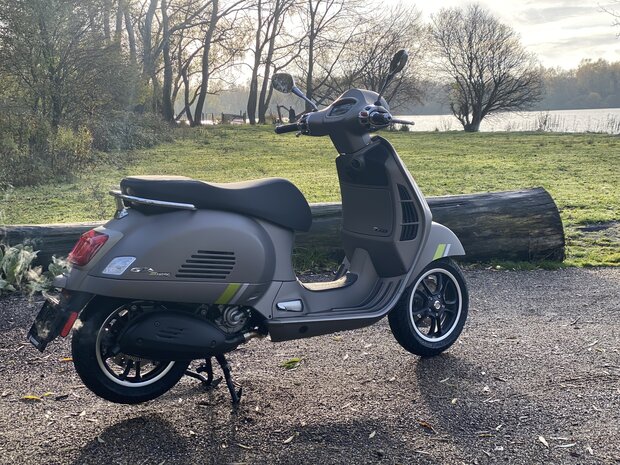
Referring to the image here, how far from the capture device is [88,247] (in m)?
3.07

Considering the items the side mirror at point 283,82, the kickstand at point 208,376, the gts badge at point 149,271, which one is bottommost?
the kickstand at point 208,376

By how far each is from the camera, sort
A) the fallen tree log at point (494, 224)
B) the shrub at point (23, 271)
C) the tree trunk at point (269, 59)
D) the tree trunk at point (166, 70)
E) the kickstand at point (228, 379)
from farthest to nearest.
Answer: the tree trunk at point (269, 59)
the tree trunk at point (166, 70)
the fallen tree log at point (494, 224)
the shrub at point (23, 271)
the kickstand at point (228, 379)

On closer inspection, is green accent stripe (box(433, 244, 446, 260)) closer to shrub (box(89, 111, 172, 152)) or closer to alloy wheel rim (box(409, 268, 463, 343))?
alloy wheel rim (box(409, 268, 463, 343))

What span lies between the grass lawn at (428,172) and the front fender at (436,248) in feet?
7.10

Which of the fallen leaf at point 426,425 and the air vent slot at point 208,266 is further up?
the air vent slot at point 208,266

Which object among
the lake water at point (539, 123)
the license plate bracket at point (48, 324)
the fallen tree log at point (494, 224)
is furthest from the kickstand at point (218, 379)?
the lake water at point (539, 123)

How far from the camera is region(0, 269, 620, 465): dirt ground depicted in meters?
2.98

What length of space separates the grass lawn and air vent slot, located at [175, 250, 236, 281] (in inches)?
66.3

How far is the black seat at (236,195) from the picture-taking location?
3125 millimetres

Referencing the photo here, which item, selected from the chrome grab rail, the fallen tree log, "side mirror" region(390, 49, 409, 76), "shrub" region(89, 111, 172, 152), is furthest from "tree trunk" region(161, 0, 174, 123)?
the chrome grab rail

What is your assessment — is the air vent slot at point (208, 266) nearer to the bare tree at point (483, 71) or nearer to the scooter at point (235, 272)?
the scooter at point (235, 272)

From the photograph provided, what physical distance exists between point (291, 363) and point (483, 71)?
37857 mm

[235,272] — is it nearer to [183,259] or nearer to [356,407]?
[183,259]

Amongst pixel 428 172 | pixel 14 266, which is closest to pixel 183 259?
pixel 14 266
